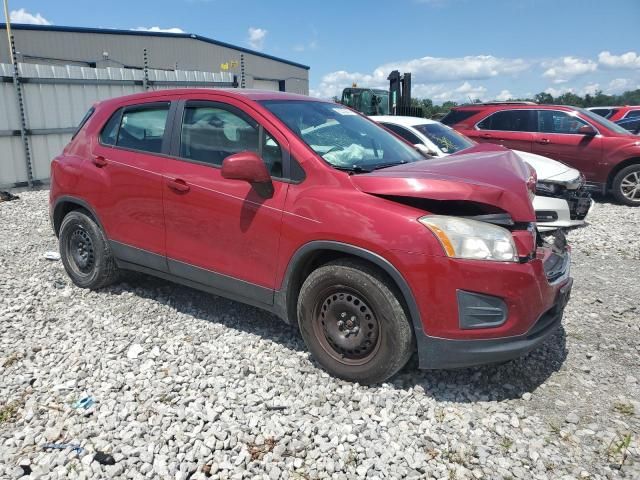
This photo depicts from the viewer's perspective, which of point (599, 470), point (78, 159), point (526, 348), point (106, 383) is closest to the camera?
point (599, 470)

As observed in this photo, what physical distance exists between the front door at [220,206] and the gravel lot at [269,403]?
562mm

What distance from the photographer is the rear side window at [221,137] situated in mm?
3436

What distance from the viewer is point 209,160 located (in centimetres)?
370

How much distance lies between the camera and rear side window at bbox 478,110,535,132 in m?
9.90

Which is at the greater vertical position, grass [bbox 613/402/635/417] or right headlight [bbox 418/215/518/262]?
right headlight [bbox 418/215/518/262]

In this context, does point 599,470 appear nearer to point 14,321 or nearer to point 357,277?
point 357,277

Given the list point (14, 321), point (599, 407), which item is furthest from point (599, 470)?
point (14, 321)

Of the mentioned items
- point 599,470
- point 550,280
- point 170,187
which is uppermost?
point 170,187

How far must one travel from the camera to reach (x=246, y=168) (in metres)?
3.16

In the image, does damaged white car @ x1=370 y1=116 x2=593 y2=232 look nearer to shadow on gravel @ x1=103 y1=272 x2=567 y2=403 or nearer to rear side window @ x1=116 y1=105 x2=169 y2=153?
shadow on gravel @ x1=103 y1=272 x2=567 y2=403

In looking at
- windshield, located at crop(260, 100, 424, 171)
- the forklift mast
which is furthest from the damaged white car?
the forklift mast

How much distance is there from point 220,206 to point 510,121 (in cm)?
814

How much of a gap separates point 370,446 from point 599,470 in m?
1.12

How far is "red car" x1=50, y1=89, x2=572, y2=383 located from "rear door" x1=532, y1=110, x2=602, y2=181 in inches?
260
